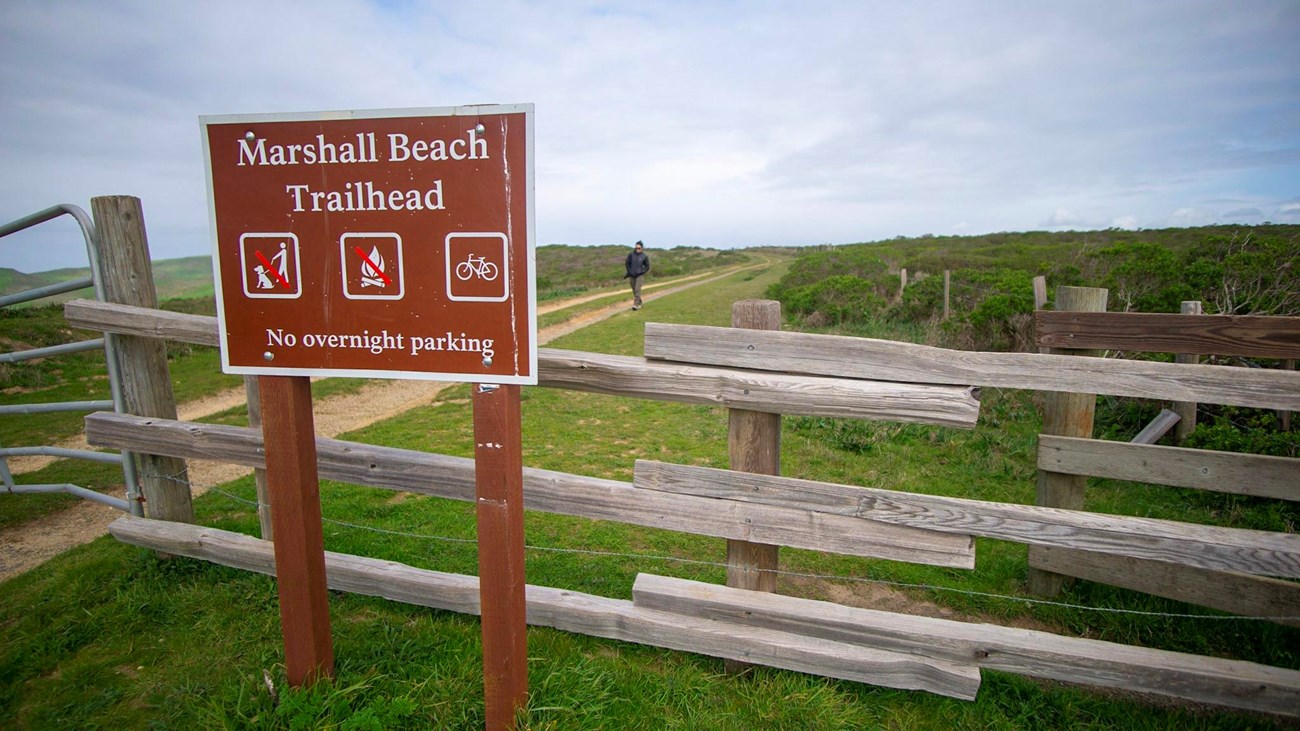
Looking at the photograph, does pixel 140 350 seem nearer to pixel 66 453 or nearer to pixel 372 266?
pixel 66 453

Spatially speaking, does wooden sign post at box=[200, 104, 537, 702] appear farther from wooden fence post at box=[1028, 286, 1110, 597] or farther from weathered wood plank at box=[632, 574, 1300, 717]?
wooden fence post at box=[1028, 286, 1110, 597]

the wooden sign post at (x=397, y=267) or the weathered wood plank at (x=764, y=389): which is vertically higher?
the wooden sign post at (x=397, y=267)

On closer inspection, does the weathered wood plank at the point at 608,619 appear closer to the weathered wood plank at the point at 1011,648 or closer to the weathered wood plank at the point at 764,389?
the weathered wood plank at the point at 1011,648

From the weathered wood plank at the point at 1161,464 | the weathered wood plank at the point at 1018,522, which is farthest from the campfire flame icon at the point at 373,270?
the weathered wood plank at the point at 1161,464

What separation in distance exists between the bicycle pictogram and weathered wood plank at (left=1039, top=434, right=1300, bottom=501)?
342cm

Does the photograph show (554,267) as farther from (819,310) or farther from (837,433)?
(837,433)

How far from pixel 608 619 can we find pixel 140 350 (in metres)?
3.40

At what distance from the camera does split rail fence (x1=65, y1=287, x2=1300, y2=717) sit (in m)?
2.75

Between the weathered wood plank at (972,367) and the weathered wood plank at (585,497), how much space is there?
0.71m

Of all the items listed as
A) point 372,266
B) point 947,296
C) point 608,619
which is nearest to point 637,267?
point 947,296

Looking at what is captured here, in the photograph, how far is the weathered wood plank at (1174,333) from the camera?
3.35m

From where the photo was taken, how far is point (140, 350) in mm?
3922

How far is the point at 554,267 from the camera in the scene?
204 feet

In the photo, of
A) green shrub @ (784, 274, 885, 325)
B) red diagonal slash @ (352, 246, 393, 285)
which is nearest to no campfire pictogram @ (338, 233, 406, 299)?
red diagonal slash @ (352, 246, 393, 285)
